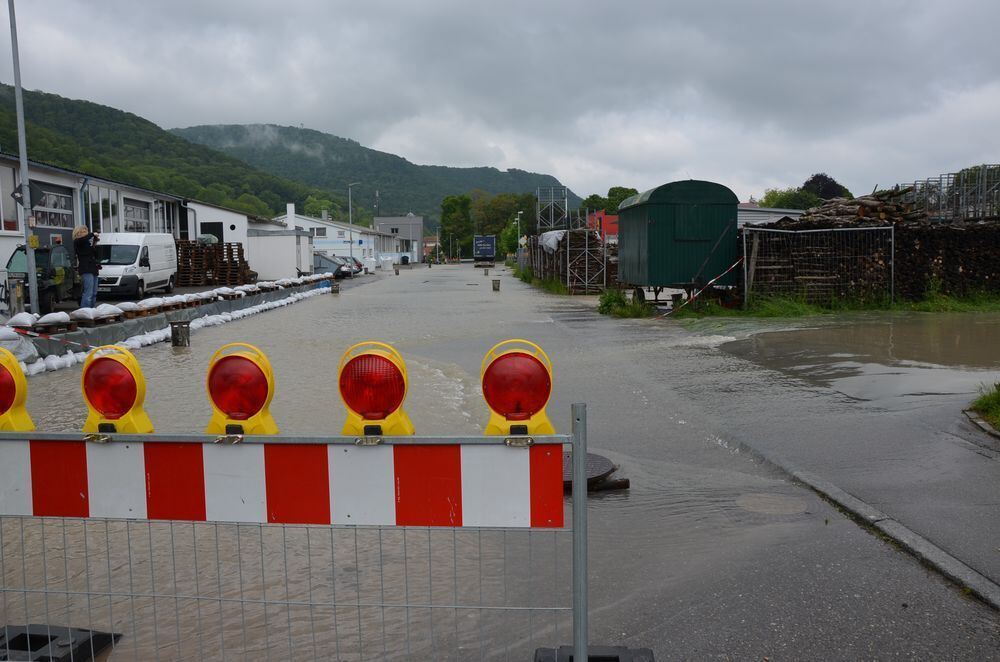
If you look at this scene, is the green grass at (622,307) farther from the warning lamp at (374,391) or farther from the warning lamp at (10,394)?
the warning lamp at (10,394)

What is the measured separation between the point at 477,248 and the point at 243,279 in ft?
196

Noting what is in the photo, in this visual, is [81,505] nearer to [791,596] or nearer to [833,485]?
[791,596]

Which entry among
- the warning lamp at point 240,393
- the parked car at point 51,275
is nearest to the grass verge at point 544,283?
the parked car at point 51,275

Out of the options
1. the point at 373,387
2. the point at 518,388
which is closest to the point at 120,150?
the point at 373,387

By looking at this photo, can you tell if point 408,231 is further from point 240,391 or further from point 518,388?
point 518,388

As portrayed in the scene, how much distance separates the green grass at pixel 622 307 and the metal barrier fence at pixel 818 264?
7.87ft

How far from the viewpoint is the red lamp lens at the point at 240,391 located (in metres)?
2.95

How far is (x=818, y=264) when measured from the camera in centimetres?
2062

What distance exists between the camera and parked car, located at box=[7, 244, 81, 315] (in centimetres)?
2127

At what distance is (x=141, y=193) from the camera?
38375 millimetres

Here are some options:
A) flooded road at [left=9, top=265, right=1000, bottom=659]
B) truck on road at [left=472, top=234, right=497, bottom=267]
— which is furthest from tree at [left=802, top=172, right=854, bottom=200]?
flooded road at [left=9, top=265, right=1000, bottom=659]

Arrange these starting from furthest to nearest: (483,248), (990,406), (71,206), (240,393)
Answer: (483,248), (71,206), (990,406), (240,393)

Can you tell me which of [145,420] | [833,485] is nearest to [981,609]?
[833,485]

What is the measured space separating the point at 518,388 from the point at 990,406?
6584 mm
